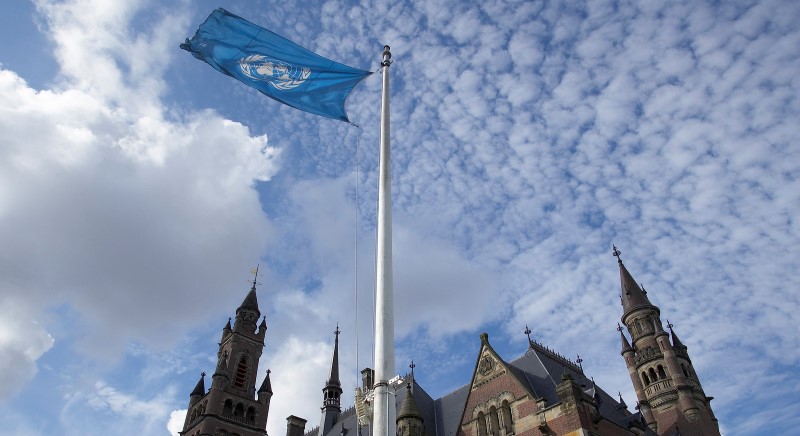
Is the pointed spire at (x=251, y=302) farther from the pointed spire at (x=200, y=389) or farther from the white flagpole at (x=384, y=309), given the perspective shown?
the white flagpole at (x=384, y=309)

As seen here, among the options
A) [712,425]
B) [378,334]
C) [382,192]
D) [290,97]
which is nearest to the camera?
[378,334]

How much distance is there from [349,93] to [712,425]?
1788 inches

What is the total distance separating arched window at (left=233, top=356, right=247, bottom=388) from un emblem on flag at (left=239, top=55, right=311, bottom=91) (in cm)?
4995

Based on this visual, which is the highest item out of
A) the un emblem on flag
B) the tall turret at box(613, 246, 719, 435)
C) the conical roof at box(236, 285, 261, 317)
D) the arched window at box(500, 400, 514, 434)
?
the conical roof at box(236, 285, 261, 317)

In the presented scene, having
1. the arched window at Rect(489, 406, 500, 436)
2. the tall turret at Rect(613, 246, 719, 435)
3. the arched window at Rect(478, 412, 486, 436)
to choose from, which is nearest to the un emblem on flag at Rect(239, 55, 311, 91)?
the arched window at Rect(489, 406, 500, 436)

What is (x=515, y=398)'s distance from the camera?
36.6 meters

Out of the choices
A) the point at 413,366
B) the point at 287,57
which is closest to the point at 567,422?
the point at 413,366

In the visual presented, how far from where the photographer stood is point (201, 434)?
55500 millimetres

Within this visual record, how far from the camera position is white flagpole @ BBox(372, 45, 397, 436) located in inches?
513

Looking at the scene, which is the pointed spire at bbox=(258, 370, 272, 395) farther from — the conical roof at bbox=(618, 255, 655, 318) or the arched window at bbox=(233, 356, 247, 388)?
the conical roof at bbox=(618, 255, 655, 318)

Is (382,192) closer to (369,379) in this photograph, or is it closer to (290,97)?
(290,97)

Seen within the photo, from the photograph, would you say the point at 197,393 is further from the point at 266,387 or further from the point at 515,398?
the point at 515,398

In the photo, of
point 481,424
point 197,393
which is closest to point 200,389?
point 197,393

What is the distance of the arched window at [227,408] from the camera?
58659 mm
